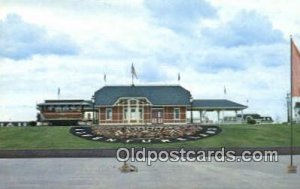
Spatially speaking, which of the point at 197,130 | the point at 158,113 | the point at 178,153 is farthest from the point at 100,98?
the point at 178,153

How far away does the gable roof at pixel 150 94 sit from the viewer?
57.1 metres

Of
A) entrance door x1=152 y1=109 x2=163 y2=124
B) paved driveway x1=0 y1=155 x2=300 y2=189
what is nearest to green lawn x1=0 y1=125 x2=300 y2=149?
entrance door x1=152 y1=109 x2=163 y2=124

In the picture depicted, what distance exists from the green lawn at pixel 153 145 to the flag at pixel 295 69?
1544 cm

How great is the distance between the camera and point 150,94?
58469 millimetres

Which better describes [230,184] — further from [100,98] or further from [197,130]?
[100,98]

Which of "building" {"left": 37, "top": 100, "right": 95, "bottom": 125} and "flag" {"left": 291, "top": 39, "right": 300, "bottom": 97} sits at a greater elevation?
"flag" {"left": 291, "top": 39, "right": 300, "bottom": 97}

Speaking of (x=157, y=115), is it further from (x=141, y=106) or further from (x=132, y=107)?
(x=132, y=107)

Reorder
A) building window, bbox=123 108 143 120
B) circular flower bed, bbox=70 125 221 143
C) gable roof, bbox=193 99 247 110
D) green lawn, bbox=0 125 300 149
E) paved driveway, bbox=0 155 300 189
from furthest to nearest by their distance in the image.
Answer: gable roof, bbox=193 99 247 110
building window, bbox=123 108 143 120
circular flower bed, bbox=70 125 221 143
green lawn, bbox=0 125 300 149
paved driveway, bbox=0 155 300 189

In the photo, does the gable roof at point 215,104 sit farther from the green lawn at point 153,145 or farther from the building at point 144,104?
the green lawn at point 153,145

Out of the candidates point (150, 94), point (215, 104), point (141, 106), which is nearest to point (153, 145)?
point (141, 106)

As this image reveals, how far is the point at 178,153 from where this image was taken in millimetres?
32062

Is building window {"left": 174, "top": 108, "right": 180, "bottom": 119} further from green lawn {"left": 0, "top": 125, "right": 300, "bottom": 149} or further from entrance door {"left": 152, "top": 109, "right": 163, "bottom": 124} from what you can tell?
green lawn {"left": 0, "top": 125, "right": 300, "bottom": 149}

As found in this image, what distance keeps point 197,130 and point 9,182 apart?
26.8 m

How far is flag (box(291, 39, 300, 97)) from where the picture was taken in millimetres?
20219
